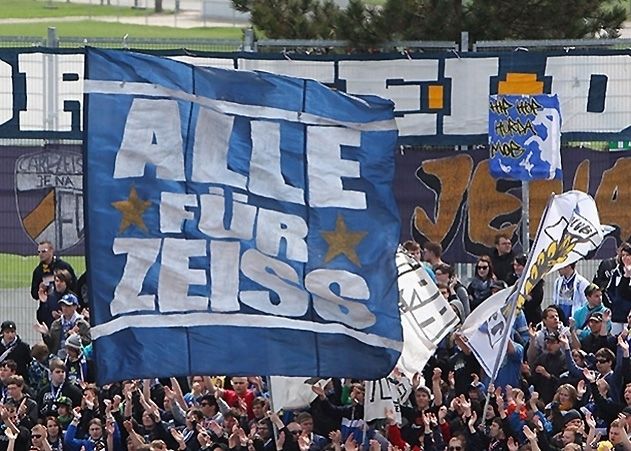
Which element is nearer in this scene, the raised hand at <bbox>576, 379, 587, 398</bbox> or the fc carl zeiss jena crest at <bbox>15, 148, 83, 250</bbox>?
the raised hand at <bbox>576, 379, 587, 398</bbox>

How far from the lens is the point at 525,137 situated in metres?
20.0

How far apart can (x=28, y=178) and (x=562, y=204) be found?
661 centimetres

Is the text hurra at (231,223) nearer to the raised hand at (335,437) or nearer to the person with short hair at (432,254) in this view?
the raised hand at (335,437)

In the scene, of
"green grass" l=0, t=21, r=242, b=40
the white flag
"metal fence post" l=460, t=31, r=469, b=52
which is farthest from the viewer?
→ "green grass" l=0, t=21, r=242, b=40

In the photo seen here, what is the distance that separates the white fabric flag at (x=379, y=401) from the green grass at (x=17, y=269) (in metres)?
6.42

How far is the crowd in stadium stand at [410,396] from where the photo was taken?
55.6ft

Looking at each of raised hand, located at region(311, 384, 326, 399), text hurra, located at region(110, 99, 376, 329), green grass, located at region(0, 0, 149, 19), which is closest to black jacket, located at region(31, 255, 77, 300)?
raised hand, located at region(311, 384, 326, 399)

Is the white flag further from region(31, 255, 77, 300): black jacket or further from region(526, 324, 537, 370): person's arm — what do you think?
region(31, 255, 77, 300): black jacket

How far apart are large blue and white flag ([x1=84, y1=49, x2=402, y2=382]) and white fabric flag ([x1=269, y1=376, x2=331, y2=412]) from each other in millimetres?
1290

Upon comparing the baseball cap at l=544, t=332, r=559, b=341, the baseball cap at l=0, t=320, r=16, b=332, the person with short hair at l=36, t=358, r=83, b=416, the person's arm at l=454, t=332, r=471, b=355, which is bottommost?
the person with short hair at l=36, t=358, r=83, b=416

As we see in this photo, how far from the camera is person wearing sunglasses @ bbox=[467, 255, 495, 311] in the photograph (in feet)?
64.7

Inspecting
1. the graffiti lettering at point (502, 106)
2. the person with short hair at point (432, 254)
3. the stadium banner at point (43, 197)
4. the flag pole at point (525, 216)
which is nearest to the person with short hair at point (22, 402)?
the stadium banner at point (43, 197)

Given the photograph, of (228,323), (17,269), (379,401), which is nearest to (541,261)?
(379,401)

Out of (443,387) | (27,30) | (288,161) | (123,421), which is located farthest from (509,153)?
(27,30)
